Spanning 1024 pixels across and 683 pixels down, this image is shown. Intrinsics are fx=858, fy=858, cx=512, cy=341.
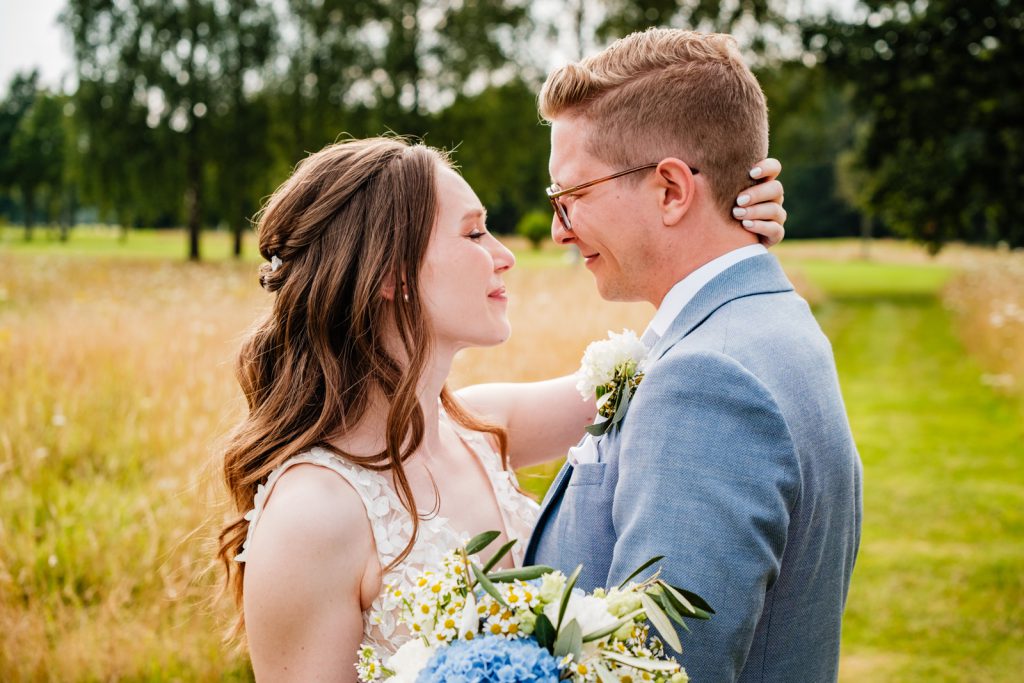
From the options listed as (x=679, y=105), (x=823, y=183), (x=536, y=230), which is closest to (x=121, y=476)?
(x=679, y=105)

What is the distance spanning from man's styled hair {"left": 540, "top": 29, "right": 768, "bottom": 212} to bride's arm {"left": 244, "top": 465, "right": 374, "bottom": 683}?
1202mm

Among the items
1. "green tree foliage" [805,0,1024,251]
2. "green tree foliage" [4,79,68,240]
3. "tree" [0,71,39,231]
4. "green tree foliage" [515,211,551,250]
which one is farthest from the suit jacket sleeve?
"green tree foliage" [515,211,551,250]

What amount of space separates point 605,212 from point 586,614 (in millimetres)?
1152

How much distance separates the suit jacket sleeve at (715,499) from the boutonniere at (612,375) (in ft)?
1.28

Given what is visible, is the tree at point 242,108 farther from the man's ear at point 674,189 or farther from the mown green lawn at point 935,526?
the man's ear at point 674,189

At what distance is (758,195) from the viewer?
219 centimetres

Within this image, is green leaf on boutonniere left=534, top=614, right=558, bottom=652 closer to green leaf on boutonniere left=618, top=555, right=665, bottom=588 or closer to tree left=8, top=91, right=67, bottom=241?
green leaf on boutonniere left=618, top=555, right=665, bottom=588

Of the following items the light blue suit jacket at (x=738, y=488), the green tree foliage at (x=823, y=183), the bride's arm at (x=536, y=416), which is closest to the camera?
the light blue suit jacket at (x=738, y=488)

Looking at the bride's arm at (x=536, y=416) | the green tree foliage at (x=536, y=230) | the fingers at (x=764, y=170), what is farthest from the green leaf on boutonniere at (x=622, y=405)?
the green tree foliage at (x=536, y=230)

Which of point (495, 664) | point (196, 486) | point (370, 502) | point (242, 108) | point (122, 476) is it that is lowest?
point (122, 476)

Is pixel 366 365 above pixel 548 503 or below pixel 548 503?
above

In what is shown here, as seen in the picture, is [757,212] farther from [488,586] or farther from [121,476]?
[121,476]

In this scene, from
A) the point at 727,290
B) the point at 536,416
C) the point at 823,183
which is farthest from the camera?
the point at 823,183

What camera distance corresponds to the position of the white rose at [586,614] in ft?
4.91
